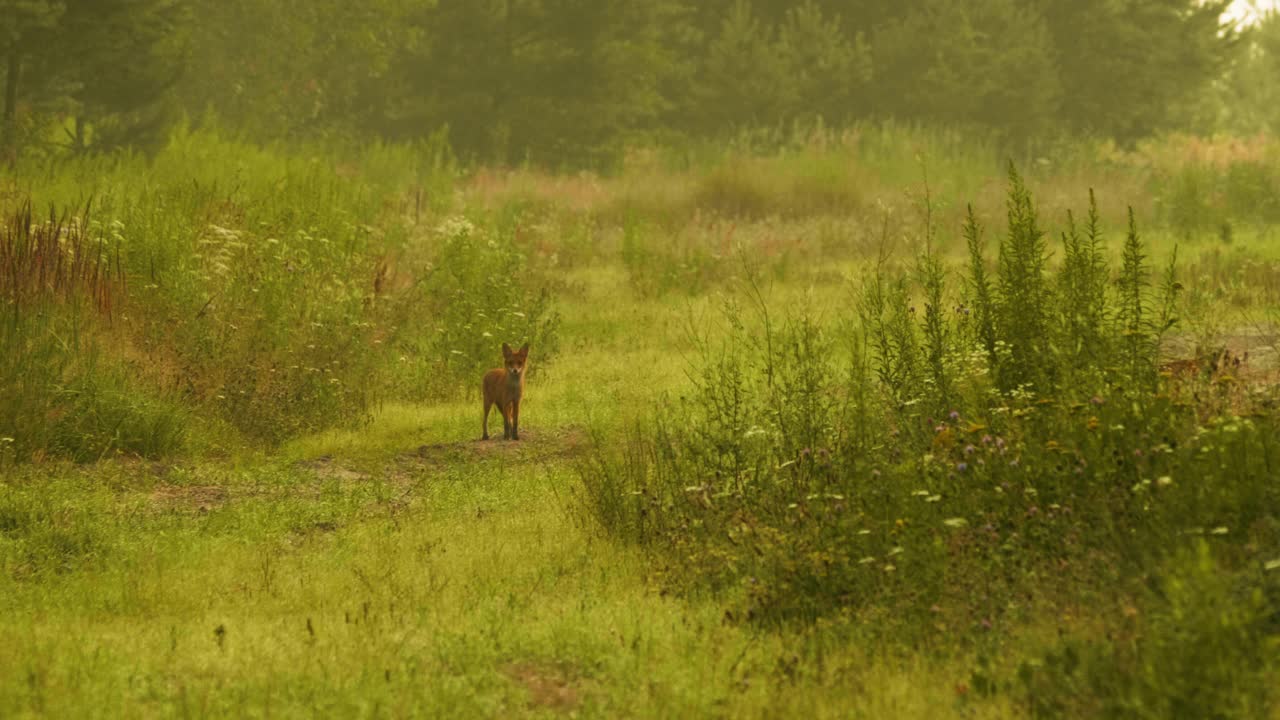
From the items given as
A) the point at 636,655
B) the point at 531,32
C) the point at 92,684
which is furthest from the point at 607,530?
the point at 531,32

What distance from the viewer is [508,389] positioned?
10.5 m

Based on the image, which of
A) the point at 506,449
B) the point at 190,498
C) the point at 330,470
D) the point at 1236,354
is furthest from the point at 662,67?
the point at 190,498

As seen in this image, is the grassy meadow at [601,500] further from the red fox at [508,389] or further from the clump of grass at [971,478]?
the red fox at [508,389]

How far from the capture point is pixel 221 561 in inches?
294

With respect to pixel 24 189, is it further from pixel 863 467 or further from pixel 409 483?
pixel 863 467

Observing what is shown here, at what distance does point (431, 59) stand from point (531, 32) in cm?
258

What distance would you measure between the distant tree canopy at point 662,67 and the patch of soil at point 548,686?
904 inches

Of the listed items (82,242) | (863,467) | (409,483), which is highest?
(82,242)

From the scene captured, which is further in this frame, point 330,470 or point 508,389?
point 508,389

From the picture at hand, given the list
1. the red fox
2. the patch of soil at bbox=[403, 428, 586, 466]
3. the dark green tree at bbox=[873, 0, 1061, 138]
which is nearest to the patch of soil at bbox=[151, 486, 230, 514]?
the patch of soil at bbox=[403, 428, 586, 466]

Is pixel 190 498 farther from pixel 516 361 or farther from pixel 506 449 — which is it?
pixel 516 361

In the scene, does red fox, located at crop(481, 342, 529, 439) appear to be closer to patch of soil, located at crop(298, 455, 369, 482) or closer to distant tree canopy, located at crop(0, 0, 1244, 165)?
patch of soil, located at crop(298, 455, 369, 482)

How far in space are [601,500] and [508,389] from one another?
115 inches

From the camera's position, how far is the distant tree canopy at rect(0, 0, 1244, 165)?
35.0m
